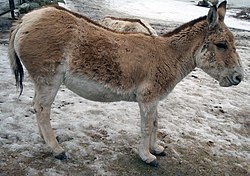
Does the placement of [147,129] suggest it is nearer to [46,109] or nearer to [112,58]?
[112,58]

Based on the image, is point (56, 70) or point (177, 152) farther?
point (177, 152)

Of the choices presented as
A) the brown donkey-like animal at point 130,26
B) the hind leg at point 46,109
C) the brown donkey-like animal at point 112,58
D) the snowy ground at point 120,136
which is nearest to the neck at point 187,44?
the brown donkey-like animal at point 112,58

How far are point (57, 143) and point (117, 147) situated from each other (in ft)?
2.85

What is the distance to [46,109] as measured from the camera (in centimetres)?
429

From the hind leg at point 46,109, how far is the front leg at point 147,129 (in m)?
1.01

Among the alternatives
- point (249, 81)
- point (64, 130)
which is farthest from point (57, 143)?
point (249, 81)

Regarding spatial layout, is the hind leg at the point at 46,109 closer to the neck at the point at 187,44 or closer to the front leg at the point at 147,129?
the front leg at the point at 147,129

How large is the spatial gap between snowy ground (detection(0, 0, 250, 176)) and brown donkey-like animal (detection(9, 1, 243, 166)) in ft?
0.96

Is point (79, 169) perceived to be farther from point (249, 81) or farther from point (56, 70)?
point (249, 81)

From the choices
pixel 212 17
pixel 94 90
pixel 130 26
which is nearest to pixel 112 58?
pixel 94 90

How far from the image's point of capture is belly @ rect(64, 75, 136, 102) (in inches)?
164

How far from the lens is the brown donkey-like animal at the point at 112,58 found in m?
4.04

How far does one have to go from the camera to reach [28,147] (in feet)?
14.9

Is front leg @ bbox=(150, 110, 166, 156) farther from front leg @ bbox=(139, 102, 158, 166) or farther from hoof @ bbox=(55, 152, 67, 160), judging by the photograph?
hoof @ bbox=(55, 152, 67, 160)
